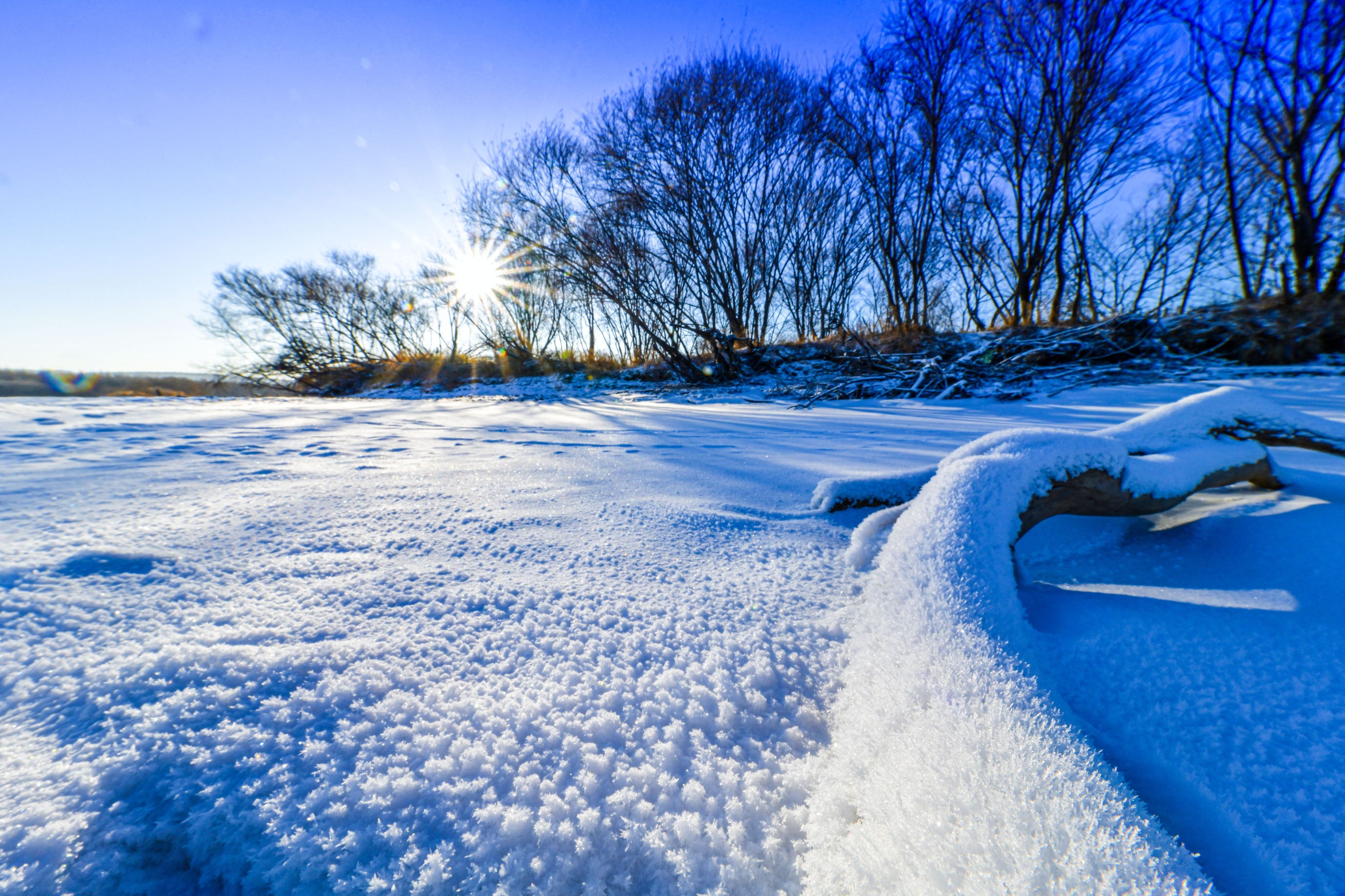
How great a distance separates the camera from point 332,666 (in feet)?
1.74

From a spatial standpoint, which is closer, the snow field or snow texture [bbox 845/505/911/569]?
the snow field

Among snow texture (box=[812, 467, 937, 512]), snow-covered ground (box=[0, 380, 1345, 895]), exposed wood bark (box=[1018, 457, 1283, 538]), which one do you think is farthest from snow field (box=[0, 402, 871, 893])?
exposed wood bark (box=[1018, 457, 1283, 538])

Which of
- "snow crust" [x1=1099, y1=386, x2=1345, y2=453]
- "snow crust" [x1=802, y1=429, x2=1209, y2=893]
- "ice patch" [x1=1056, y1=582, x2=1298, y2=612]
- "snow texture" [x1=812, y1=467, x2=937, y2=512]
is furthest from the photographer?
"snow texture" [x1=812, y1=467, x2=937, y2=512]

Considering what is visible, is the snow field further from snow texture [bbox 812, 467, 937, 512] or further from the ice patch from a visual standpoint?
the ice patch

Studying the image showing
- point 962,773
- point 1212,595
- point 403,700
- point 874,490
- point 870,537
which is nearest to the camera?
point 962,773

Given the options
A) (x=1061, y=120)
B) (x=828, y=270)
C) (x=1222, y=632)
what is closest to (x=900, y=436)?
(x=1222, y=632)

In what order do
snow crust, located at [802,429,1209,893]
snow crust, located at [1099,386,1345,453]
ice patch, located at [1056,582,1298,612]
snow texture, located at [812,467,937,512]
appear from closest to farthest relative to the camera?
snow crust, located at [802,429,1209,893], ice patch, located at [1056,582,1298,612], snow crust, located at [1099,386,1345,453], snow texture, located at [812,467,937,512]

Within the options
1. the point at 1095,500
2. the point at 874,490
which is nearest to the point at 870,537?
the point at 874,490

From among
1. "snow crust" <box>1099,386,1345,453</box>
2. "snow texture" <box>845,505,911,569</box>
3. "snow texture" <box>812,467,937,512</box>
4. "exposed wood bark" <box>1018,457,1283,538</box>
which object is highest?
"snow crust" <box>1099,386,1345,453</box>

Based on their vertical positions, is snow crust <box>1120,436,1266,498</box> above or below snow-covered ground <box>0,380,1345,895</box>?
above

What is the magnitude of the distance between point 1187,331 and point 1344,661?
6.45 metres

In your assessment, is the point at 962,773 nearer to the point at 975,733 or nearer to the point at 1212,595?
the point at 975,733

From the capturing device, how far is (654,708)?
0.50 metres

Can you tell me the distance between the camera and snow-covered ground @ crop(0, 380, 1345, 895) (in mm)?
343
